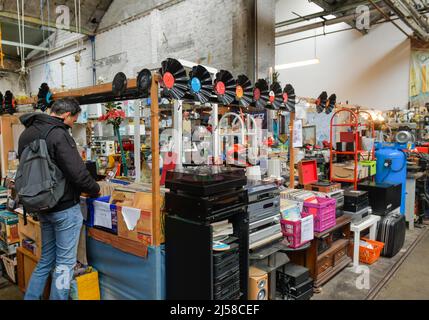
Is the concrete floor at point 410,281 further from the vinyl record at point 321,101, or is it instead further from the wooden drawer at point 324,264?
the vinyl record at point 321,101

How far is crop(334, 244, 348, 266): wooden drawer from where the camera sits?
3.19 m

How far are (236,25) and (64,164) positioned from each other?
4404 millimetres

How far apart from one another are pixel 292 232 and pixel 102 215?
4.83 ft

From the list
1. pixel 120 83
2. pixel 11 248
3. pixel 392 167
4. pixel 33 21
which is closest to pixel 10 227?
pixel 11 248

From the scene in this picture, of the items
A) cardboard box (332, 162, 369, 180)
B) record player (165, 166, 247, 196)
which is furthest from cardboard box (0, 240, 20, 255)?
cardboard box (332, 162, 369, 180)

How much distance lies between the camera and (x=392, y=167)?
4363mm

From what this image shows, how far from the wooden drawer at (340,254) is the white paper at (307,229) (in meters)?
0.73

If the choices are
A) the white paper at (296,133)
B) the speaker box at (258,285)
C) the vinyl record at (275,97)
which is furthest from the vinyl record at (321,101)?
the speaker box at (258,285)

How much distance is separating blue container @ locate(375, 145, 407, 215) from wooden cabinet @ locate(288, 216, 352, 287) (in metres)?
1.52

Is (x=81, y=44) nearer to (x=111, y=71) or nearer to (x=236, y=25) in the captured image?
(x=111, y=71)

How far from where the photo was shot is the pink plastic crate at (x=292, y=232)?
2525 mm

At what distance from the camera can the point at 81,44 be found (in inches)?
335

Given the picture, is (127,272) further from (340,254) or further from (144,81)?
(340,254)

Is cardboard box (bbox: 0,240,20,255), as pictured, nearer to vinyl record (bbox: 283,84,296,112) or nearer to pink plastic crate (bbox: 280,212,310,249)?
pink plastic crate (bbox: 280,212,310,249)
